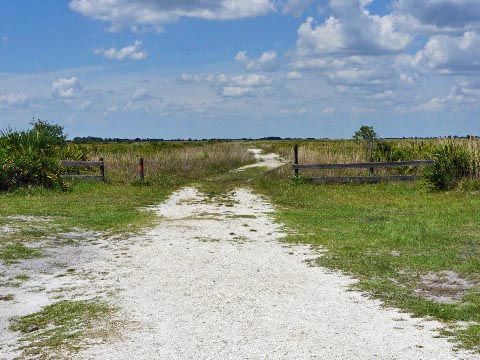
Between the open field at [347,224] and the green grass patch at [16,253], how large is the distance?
19 millimetres

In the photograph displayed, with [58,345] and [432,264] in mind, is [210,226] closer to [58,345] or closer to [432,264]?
[432,264]

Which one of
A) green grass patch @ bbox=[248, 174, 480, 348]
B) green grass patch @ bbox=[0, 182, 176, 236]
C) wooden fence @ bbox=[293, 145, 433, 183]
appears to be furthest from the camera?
wooden fence @ bbox=[293, 145, 433, 183]

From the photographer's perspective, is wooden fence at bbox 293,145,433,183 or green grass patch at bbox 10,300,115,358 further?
wooden fence at bbox 293,145,433,183

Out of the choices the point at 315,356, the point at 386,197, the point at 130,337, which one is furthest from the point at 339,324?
the point at 386,197

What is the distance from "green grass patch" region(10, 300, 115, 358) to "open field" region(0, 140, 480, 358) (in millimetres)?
77

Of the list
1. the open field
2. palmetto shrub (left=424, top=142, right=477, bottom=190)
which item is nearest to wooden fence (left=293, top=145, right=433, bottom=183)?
the open field

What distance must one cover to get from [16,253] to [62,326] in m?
5.06

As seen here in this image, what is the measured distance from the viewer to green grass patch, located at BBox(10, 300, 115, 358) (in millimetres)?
6305

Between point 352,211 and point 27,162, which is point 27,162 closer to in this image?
point 27,162

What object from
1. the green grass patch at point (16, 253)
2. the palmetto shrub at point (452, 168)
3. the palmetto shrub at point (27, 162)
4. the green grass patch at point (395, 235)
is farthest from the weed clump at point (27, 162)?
the palmetto shrub at point (452, 168)

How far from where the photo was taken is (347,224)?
14633mm

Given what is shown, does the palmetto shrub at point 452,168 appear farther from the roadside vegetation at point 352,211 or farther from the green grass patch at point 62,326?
the green grass patch at point 62,326

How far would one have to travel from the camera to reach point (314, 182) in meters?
24.9

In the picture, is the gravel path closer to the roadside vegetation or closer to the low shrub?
the roadside vegetation
